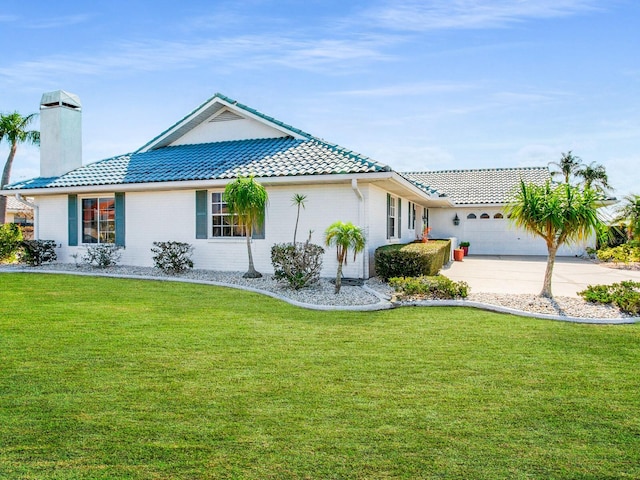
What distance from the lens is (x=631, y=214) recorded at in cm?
1609

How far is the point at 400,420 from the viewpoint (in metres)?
4.20

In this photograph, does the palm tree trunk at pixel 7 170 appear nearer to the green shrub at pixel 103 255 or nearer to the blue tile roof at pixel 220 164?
the blue tile roof at pixel 220 164

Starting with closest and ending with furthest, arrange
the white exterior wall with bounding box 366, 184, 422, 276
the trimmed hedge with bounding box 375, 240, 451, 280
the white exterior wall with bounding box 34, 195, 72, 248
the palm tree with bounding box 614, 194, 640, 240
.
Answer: the trimmed hedge with bounding box 375, 240, 451, 280 → the palm tree with bounding box 614, 194, 640, 240 → the white exterior wall with bounding box 366, 184, 422, 276 → the white exterior wall with bounding box 34, 195, 72, 248

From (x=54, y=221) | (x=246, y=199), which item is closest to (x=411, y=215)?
(x=246, y=199)

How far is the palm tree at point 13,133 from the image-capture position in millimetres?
29828

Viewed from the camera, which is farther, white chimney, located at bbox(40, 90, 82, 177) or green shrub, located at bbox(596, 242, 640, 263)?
green shrub, located at bbox(596, 242, 640, 263)

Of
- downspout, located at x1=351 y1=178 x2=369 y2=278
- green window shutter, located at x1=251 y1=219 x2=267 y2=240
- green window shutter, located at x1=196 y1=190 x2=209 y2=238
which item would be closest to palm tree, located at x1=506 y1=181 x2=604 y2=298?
downspout, located at x1=351 y1=178 x2=369 y2=278

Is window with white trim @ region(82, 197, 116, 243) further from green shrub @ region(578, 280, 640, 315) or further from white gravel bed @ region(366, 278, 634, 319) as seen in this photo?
green shrub @ region(578, 280, 640, 315)

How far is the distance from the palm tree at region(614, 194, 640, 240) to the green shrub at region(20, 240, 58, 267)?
17.6m

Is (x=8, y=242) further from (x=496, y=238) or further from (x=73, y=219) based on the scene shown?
(x=496, y=238)

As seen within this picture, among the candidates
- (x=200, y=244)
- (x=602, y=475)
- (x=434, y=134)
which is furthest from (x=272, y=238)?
(x=602, y=475)

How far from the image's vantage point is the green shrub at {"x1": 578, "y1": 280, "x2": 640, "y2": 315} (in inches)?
344

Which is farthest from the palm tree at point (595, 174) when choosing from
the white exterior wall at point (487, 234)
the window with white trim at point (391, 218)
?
the window with white trim at point (391, 218)

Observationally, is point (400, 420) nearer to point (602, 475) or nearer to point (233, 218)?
point (602, 475)
